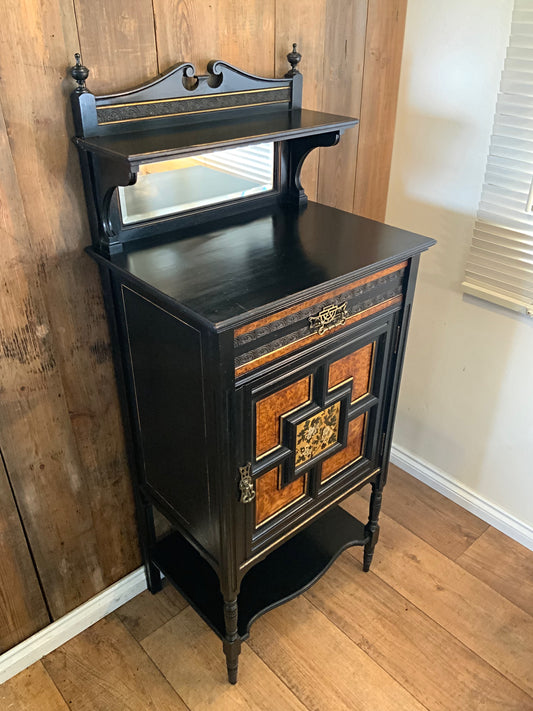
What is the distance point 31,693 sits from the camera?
1.54m

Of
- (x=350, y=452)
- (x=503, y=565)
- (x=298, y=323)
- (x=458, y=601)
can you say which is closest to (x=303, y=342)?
(x=298, y=323)

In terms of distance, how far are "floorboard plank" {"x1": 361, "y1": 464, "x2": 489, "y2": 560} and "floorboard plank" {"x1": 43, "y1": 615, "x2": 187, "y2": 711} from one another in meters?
0.96

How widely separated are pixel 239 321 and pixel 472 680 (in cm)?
125

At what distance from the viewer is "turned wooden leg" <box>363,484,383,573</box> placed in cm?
173

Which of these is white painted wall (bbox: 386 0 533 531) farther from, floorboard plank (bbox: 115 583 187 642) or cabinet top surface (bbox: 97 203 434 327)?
floorboard plank (bbox: 115 583 187 642)

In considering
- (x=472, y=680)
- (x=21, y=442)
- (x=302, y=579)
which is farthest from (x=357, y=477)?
(x=21, y=442)

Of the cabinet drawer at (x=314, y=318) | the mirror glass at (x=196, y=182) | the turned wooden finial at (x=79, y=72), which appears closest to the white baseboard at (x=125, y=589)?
the cabinet drawer at (x=314, y=318)

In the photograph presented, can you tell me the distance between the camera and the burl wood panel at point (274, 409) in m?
1.22

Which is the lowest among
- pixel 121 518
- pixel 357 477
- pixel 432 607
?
pixel 432 607

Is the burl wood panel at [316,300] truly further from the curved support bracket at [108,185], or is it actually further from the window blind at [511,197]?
the window blind at [511,197]

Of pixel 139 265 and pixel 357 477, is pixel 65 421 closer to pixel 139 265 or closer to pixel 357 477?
pixel 139 265

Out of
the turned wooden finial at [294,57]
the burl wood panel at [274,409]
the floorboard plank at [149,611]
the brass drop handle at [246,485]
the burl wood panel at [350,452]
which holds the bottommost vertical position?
the floorboard plank at [149,611]

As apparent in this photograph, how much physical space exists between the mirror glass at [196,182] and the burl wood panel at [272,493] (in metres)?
0.65

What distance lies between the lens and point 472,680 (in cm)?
158
